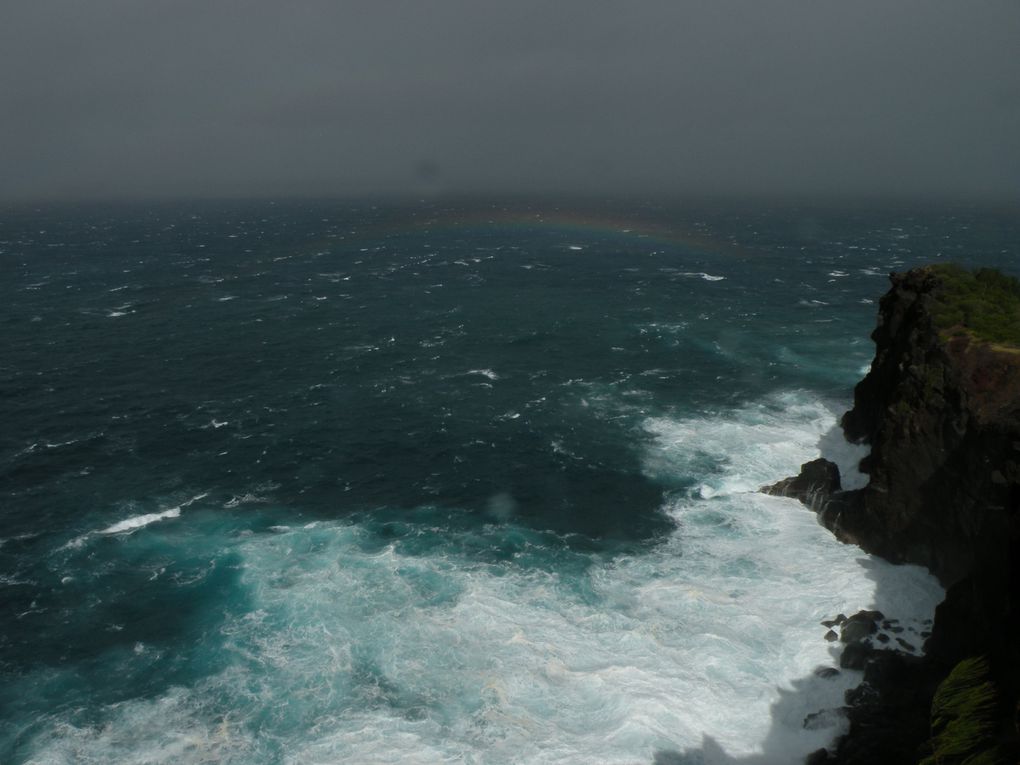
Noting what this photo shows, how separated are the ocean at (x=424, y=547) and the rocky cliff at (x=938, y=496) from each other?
102 inches

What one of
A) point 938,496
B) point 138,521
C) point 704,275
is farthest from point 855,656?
point 704,275

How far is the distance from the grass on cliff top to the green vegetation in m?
34.1

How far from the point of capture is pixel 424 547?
61.9 meters

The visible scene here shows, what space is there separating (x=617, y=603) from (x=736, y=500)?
66.4 ft

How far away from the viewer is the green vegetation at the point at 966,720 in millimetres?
27953

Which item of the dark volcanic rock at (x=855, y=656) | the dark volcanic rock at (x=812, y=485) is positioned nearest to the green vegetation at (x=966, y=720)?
the dark volcanic rock at (x=855, y=656)

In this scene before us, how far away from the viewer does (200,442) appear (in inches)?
3221

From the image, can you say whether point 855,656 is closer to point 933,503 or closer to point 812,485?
point 933,503

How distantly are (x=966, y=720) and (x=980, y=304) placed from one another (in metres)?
45.3

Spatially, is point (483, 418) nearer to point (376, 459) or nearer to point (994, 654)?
point (376, 459)

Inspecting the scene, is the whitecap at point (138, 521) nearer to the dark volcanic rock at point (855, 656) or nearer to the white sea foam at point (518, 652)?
the white sea foam at point (518, 652)

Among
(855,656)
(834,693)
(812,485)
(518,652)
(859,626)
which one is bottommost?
(834,693)

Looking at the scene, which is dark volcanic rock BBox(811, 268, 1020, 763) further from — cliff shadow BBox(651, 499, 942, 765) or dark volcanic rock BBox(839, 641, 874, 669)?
cliff shadow BBox(651, 499, 942, 765)

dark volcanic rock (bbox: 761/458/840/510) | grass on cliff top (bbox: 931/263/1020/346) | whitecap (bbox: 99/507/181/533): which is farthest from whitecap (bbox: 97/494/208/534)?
grass on cliff top (bbox: 931/263/1020/346)
